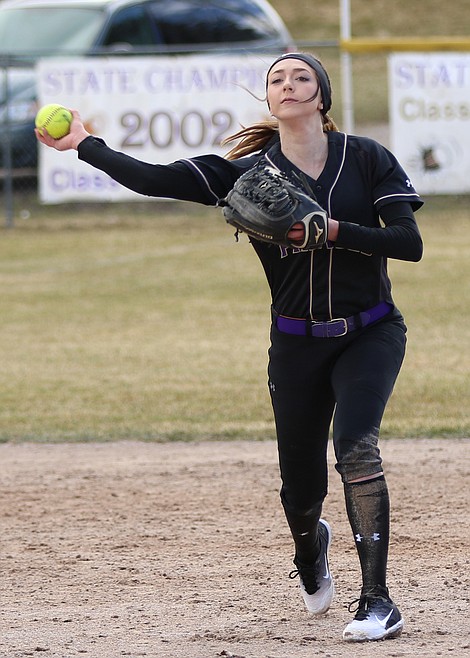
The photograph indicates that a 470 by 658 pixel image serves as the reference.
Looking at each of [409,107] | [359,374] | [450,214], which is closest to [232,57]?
[409,107]

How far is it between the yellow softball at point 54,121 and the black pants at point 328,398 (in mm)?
971

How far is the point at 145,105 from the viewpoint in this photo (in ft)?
51.0

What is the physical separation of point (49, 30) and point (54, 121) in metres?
13.1

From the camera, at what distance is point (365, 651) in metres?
3.77

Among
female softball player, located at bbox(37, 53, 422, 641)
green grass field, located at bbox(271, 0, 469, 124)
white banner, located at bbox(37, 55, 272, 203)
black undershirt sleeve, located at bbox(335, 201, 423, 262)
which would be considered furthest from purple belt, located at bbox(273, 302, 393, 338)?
green grass field, located at bbox(271, 0, 469, 124)

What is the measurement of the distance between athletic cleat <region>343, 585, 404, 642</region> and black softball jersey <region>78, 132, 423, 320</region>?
892 millimetres

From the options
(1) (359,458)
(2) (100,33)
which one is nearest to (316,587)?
(1) (359,458)

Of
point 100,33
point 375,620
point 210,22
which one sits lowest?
point 375,620

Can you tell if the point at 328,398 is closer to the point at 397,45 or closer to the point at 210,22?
the point at 397,45

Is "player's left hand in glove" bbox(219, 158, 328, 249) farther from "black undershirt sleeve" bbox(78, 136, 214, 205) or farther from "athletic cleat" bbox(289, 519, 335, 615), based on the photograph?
"athletic cleat" bbox(289, 519, 335, 615)

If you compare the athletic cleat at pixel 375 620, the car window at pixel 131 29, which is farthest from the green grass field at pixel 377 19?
the athletic cleat at pixel 375 620

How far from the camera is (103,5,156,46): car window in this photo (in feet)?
53.8

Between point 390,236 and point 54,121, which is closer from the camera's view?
point 390,236

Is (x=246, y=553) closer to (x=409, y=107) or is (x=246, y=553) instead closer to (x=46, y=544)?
(x=46, y=544)
